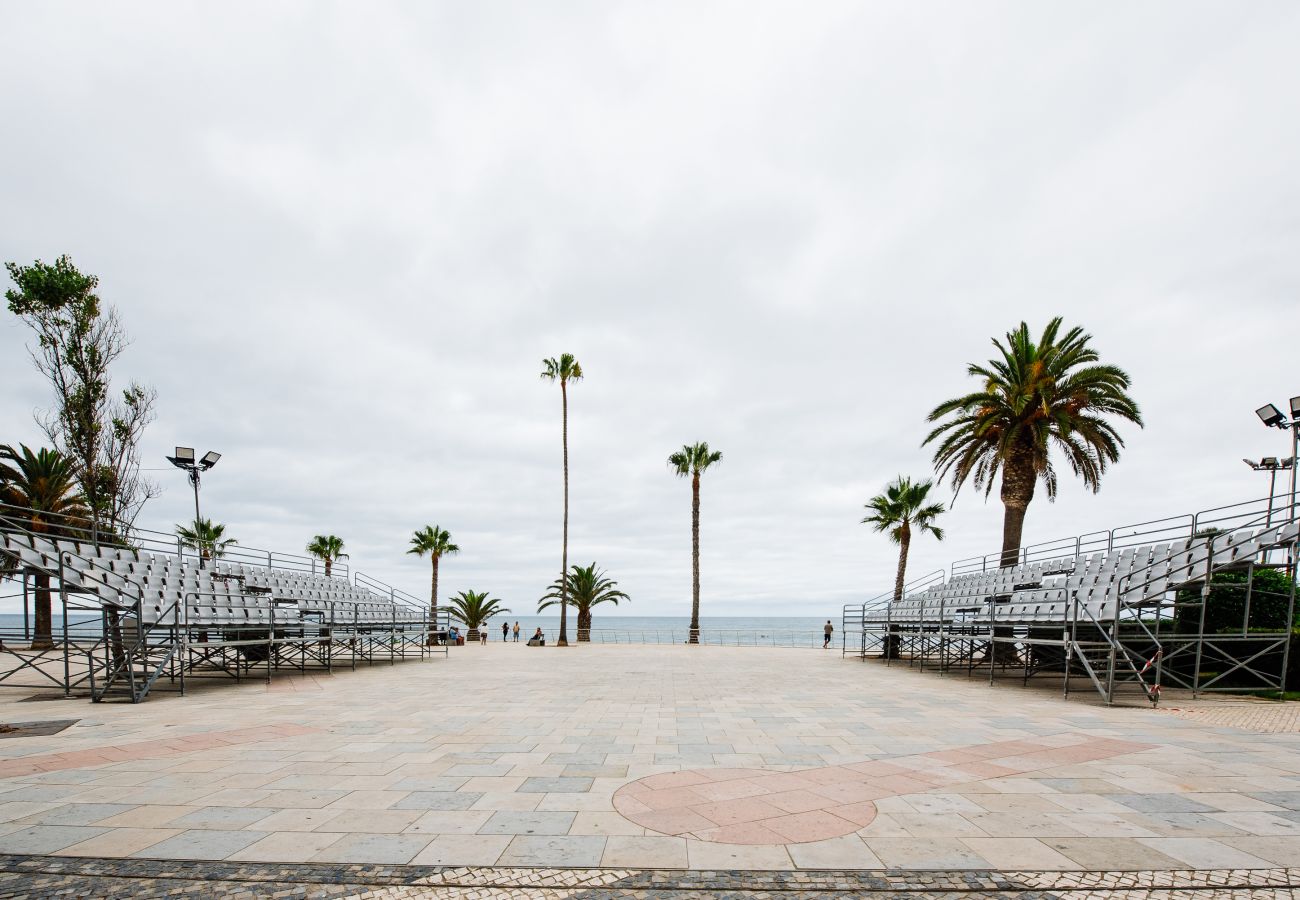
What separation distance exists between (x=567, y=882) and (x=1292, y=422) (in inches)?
691

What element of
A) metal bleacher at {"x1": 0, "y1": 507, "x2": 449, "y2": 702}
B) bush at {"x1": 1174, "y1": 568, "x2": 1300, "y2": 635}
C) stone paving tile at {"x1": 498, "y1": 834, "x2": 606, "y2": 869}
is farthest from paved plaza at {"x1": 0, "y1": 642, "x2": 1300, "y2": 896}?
bush at {"x1": 1174, "y1": 568, "x2": 1300, "y2": 635}

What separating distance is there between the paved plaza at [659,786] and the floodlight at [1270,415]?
6.99 meters

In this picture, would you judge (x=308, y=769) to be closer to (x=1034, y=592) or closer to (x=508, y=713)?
(x=508, y=713)

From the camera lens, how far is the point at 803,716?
10.6 metres

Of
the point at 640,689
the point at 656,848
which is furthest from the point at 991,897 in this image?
the point at 640,689

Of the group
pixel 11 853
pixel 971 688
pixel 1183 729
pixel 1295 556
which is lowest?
pixel 971 688

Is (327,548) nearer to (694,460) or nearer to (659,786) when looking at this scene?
(694,460)

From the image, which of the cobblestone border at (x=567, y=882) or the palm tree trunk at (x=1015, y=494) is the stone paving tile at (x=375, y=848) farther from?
the palm tree trunk at (x=1015, y=494)

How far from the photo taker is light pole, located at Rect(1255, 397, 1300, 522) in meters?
13.5

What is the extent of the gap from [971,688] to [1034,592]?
3400mm

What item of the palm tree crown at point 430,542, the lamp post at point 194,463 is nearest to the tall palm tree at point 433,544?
the palm tree crown at point 430,542

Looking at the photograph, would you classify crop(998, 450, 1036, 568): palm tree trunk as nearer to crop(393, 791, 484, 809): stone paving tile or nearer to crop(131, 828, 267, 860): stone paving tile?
crop(393, 791, 484, 809): stone paving tile

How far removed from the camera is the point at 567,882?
4059mm

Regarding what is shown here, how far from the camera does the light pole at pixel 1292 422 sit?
44.2 ft
